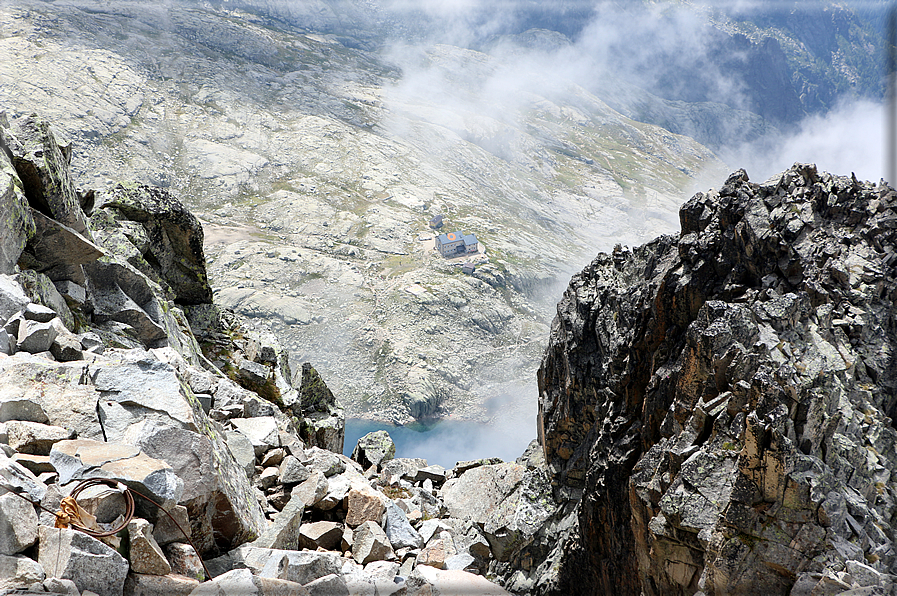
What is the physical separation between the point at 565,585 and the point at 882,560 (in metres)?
14.9

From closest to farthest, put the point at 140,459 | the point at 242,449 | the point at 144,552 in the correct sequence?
1. the point at 144,552
2. the point at 140,459
3. the point at 242,449

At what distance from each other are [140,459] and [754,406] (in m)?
13.4

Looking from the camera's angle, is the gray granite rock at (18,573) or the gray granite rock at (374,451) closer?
the gray granite rock at (18,573)

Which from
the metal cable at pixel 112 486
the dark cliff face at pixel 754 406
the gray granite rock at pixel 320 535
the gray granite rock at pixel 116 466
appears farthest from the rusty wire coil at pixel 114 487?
the dark cliff face at pixel 754 406

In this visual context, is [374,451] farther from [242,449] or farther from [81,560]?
[81,560]

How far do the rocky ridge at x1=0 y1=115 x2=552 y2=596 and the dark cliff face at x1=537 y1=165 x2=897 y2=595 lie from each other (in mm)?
6364

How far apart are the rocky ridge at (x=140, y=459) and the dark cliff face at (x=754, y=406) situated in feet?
20.9

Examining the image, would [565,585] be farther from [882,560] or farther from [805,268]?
[805,268]

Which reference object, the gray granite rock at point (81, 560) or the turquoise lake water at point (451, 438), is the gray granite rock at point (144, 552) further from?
the turquoise lake water at point (451, 438)

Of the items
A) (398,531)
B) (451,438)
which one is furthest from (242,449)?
(451,438)

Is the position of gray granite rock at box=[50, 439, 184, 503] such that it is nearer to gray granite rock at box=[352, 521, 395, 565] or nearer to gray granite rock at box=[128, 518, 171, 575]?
gray granite rock at box=[128, 518, 171, 575]

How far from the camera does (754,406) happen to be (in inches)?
501

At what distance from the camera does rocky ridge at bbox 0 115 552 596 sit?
7.03 m

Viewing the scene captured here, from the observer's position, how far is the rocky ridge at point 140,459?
703cm
